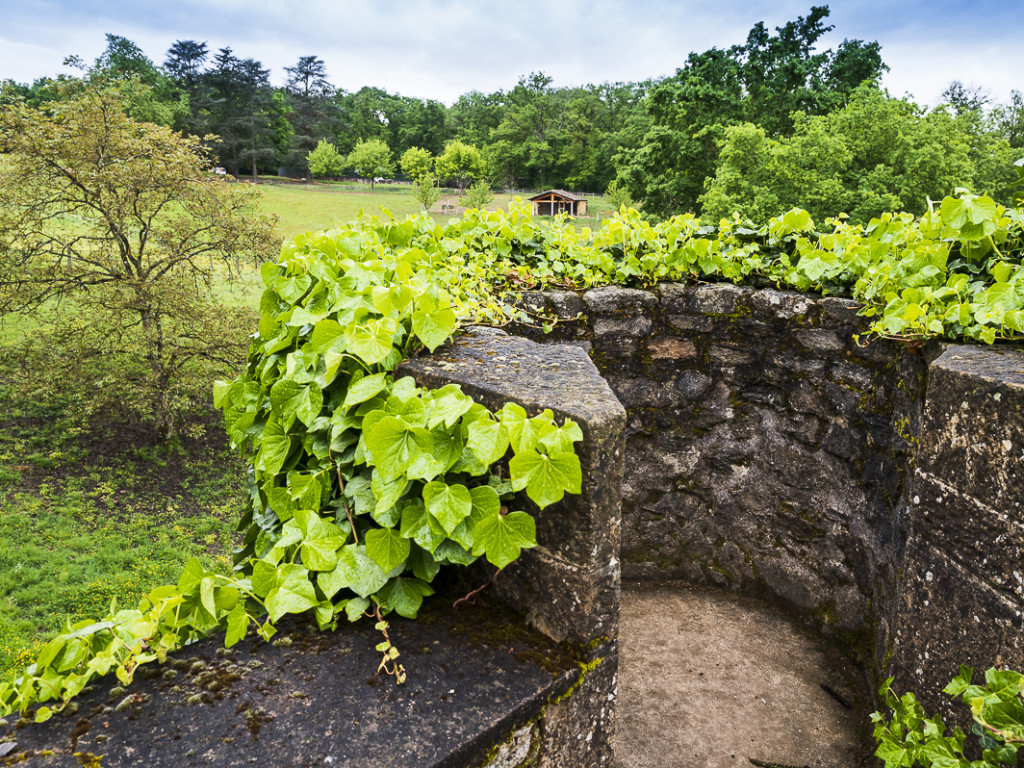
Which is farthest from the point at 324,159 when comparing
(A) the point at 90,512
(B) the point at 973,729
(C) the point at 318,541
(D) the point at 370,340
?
(B) the point at 973,729

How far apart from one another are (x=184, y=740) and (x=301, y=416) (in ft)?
2.72

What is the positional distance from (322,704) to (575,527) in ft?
2.08

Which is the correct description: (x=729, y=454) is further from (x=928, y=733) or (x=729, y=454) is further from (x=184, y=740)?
(x=184, y=740)

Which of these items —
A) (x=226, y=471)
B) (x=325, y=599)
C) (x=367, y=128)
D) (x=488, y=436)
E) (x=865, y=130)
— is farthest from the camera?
(x=367, y=128)

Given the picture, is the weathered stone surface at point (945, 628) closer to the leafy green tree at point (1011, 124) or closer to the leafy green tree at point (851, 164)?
the leafy green tree at point (851, 164)

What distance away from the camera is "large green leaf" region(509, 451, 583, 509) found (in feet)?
4.11

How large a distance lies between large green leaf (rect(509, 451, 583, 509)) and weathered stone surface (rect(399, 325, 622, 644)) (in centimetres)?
11

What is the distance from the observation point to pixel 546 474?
127 centimetres

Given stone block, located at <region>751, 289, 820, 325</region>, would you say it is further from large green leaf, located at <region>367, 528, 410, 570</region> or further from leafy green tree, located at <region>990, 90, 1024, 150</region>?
leafy green tree, located at <region>990, 90, 1024, 150</region>

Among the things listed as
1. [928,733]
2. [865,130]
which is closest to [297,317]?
[928,733]

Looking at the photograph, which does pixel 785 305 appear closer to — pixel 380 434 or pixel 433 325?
pixel 433 325

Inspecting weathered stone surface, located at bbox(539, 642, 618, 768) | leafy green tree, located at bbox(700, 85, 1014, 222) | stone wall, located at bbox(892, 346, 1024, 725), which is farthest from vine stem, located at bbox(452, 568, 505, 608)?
leafy green tree, located at bbox(700, 85, 1014, 222)

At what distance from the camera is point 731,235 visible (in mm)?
3461

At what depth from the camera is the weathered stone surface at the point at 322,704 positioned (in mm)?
1067
